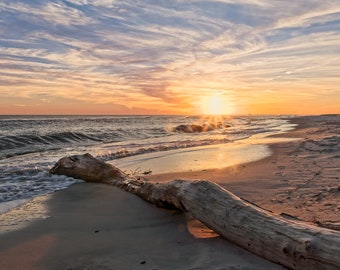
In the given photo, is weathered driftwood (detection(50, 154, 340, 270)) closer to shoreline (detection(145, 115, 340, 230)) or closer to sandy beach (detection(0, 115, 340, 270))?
sandy beach (detection(0, 115, 340, 270))

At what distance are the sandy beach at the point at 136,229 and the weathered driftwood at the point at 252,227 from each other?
0.12m

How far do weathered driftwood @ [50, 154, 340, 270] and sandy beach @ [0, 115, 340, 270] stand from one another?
0.41ft

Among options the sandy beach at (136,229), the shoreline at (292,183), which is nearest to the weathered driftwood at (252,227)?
the sandy beach at (136,229)

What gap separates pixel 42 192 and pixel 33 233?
2.70 metres

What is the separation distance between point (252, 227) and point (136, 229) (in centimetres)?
151

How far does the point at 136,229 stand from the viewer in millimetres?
4176

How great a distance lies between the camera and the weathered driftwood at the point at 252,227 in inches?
108

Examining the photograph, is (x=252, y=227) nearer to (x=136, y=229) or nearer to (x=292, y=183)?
(x=136, y=229)

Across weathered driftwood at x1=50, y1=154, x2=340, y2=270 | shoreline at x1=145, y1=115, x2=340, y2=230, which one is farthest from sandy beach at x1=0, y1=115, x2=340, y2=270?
weathered driftwood at x1=50, y1=154, x2=340, y2=270

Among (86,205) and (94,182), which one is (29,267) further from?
(94,182)

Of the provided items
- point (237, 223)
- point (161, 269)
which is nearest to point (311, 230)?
point (237, 223)

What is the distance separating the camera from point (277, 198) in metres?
5.29

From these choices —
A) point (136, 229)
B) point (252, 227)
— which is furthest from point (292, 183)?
point (136, 229)

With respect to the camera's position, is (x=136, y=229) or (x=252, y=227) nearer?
(x=252, y=227)
